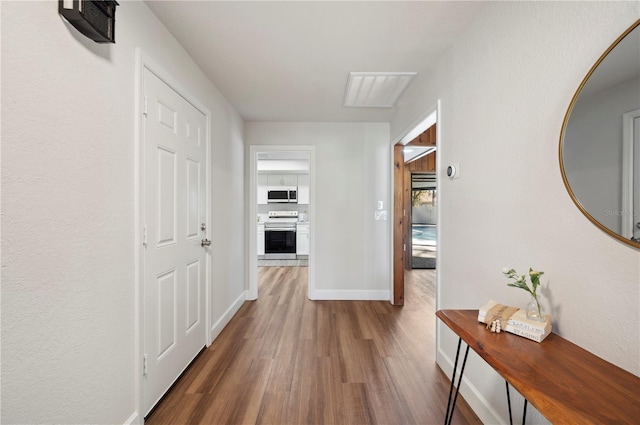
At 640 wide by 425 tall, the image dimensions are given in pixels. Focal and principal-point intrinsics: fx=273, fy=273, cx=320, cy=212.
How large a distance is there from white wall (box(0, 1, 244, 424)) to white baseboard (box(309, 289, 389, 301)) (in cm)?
250

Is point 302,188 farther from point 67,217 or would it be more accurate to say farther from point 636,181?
point 636,181

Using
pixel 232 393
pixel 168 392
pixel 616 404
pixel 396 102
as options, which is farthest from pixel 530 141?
pixel 168 392

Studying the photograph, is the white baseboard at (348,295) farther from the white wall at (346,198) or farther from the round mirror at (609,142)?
the round mirror at (609,142)

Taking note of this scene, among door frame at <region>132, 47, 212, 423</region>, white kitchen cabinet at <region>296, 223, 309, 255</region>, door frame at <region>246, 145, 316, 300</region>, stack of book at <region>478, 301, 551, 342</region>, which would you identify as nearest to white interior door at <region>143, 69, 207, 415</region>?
door frame at <region>132, 47, 212, 423</region>

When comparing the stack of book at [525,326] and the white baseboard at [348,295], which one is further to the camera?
the white baseboard at [348,295]

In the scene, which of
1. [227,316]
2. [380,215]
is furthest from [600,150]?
[227,316]

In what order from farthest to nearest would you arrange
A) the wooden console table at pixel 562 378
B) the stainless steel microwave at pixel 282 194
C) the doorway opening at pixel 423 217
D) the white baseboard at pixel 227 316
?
the stainless steel microwave at pixel 282 194 → the doorway opening at pixel 423 217 → the white baseboard at pixel 227 316 → the wooden console table at pixel 562 378

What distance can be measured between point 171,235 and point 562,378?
2.08m

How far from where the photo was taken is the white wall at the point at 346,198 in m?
3.81

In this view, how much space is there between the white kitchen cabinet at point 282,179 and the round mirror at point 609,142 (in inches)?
254

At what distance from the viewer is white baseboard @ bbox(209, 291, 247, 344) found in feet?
8.68

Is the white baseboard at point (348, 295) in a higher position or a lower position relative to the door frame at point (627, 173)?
lower

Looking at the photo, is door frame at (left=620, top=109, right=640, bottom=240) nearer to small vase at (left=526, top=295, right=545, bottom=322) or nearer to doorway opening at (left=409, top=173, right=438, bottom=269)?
small vase at (left=526, top=295, right=545, bottom=322)

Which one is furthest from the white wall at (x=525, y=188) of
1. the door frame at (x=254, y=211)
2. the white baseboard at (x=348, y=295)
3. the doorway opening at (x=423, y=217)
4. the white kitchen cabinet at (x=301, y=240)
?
the white kitchen cabinet at (x=301, y=240)
